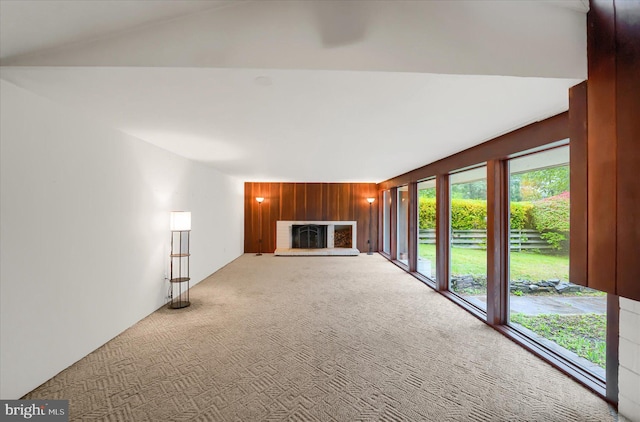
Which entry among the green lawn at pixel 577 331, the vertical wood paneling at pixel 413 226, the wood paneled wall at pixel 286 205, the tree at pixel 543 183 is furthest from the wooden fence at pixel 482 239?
the wood paneled wall at pixel 286 205

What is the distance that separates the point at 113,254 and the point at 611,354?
15.2 ft

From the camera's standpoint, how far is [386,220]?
350 inches

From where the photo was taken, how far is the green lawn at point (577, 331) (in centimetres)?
236

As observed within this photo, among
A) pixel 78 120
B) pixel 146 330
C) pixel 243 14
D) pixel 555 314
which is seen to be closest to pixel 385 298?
pixel 555 314

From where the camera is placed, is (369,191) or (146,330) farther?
(369,191)

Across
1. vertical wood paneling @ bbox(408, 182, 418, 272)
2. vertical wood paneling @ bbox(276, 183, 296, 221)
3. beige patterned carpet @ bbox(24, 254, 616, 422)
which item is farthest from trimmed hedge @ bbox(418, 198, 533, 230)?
vertical wood paneling @ bbox(276, 183, 296, 221)

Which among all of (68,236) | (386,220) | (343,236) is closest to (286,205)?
(343,236)

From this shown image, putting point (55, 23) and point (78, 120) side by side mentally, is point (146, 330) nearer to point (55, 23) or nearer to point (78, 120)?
point (78, 120)

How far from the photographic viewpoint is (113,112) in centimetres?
262

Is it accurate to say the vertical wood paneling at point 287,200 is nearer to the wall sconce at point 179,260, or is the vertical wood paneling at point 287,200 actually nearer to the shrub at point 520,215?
the wall sconce at point 179,260

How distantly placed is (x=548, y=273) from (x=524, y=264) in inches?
10.5

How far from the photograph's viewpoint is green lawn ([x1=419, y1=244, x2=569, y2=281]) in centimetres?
279

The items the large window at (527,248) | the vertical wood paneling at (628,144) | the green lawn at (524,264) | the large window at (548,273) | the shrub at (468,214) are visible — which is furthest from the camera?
the shrub at (468,214)

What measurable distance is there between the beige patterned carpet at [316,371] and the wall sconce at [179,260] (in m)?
0.42
